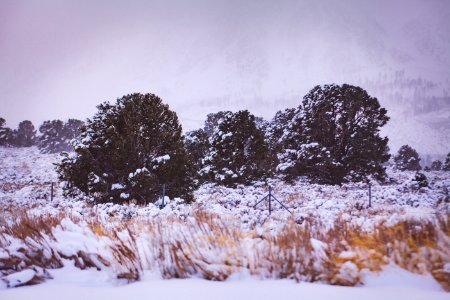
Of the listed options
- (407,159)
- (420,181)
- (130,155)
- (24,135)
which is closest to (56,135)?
(24,135)

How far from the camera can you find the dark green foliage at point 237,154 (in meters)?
22.0

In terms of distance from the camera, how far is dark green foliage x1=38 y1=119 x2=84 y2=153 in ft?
215

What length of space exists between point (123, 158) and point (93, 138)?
1.99 metres

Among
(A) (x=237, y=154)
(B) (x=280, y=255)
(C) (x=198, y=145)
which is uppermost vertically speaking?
(C) (x=198, y=145)

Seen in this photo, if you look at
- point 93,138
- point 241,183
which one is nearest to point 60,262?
point 93,138

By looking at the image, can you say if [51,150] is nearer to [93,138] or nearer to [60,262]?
[93,138]

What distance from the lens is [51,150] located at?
6359 centimetres

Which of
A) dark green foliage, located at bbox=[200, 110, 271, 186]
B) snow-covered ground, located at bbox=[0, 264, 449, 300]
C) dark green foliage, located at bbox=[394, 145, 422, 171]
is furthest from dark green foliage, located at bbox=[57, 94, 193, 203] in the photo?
dark green foliage, located at bbox=[394, 145, 422, 171]

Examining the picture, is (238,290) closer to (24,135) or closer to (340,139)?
(340,139)

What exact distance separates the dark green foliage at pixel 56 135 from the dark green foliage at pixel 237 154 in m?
56.4

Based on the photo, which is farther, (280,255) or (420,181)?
(420,181)

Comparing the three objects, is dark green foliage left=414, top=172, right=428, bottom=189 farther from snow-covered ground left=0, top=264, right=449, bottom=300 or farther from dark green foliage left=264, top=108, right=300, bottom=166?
snow-covered ground left=0, top=264, right=449, bottom=300

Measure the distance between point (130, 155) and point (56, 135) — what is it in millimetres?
65752

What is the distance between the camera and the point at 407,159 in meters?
52.4
